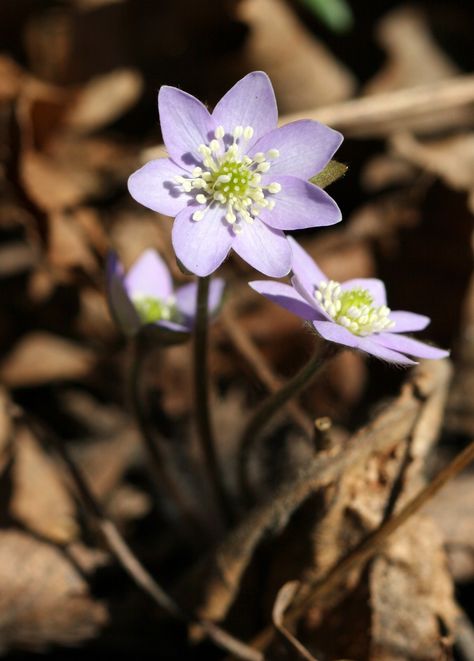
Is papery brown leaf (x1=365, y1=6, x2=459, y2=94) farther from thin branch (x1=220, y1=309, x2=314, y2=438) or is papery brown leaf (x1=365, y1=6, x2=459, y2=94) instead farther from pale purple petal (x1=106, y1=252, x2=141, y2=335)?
pale purple petal (x1=106, y1=252, x2=141, y2=335)

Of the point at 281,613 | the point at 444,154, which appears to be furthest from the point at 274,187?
the point at 444,154

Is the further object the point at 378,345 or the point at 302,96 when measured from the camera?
the point at 302,96

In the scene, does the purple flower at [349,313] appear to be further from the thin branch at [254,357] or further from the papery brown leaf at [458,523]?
the papery brown leaf at [458,523]

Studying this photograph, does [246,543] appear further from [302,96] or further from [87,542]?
[302,96]

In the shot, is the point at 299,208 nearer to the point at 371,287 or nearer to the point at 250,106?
the point at 250,106

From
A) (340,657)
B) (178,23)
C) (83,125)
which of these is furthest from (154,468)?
(178,23)
